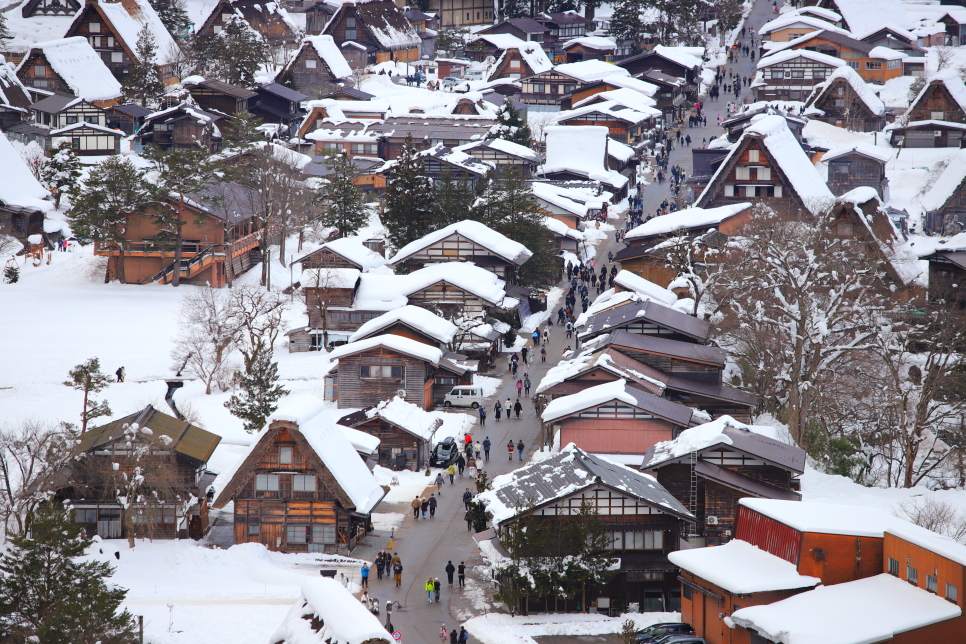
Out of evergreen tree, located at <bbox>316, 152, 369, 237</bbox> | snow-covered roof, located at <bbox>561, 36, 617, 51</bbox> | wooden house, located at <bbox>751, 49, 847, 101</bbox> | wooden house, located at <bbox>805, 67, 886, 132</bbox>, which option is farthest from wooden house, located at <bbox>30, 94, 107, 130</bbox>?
wooden house, located at <bbox>805, 67, 886, 132</bbox>

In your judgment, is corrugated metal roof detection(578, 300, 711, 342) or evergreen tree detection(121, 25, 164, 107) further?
evergreen tree detection(121, 25, 164, 107)

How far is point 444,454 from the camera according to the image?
4312 cm

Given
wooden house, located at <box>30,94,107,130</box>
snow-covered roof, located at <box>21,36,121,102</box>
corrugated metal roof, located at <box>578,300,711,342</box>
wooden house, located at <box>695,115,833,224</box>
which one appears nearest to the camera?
corrugated metal roof, located at <box>578,300,711,342</box>

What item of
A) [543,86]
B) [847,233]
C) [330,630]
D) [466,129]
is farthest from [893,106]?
[330,630]

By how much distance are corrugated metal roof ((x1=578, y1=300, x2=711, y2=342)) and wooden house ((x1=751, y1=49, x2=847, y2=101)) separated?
158 feet

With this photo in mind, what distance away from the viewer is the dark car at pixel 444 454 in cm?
4300

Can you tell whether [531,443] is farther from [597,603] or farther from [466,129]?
[466,129]

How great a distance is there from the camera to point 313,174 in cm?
7525

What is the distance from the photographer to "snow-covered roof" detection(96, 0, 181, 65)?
306ft

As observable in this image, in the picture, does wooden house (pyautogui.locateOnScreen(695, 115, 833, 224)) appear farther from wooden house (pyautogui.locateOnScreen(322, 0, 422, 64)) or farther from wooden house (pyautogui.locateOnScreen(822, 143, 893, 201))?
wooden house (pyautogui.locateOnScreen(322, 0, 422, 64))

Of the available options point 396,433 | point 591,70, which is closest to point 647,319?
point 396,433

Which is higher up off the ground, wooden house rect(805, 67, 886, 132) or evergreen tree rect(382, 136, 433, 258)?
wooden house rect(805, 67, 886, 132)

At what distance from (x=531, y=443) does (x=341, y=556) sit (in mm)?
10560

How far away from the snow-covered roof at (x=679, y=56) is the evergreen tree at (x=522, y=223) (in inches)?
1581
